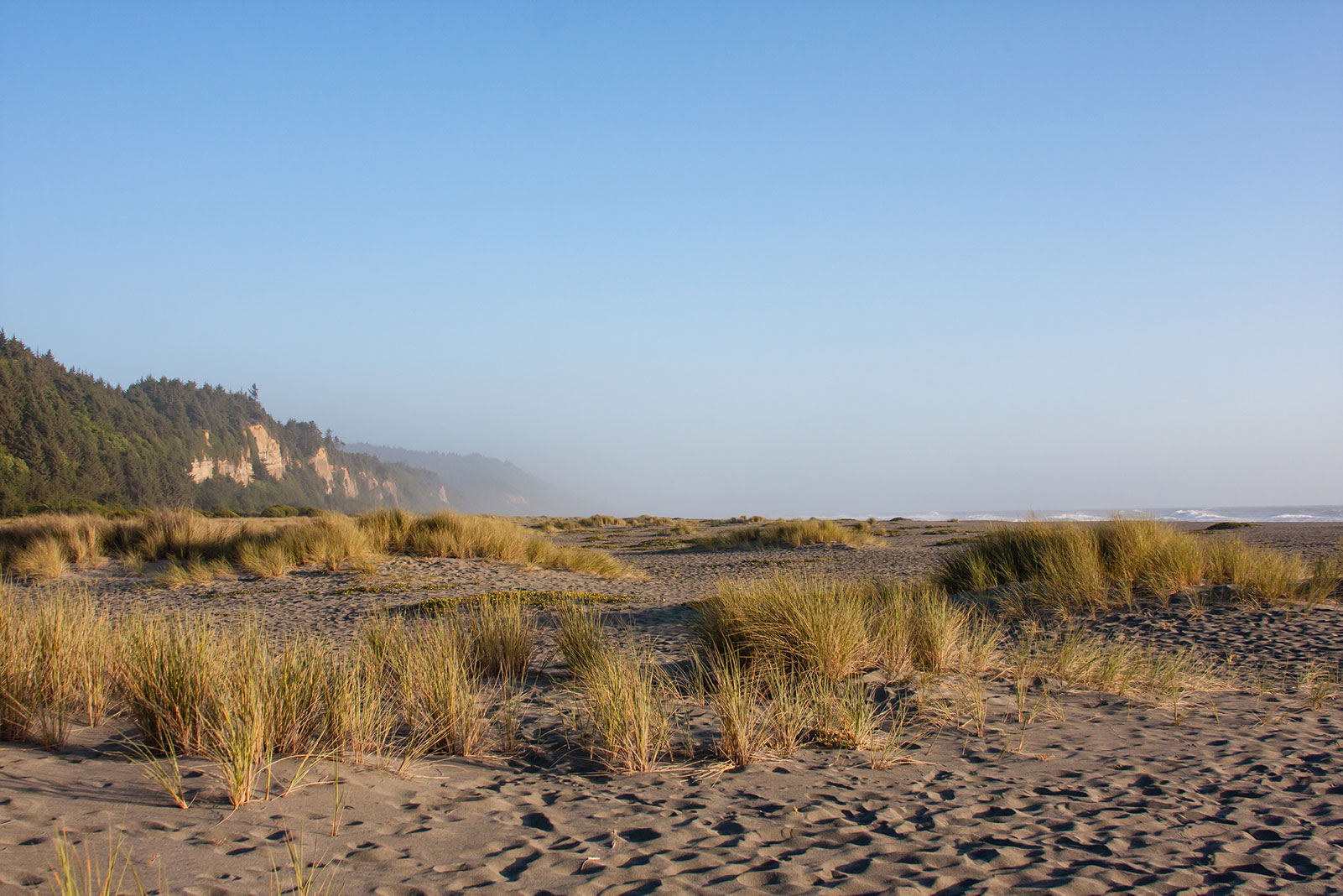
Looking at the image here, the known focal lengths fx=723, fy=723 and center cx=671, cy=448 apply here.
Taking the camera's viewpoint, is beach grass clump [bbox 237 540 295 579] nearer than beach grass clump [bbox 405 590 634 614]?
No

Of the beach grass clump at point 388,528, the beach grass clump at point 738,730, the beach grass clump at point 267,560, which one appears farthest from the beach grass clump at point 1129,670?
the beach grass clump at point 388,528

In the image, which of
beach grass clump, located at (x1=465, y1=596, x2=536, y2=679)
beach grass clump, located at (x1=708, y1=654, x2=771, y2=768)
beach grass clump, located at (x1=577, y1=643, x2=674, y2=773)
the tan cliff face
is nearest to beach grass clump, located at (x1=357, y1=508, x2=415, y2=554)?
beach grass clump, located at (x1=465, y1=596, x2=536, y2=679)

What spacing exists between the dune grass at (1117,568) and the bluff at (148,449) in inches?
766

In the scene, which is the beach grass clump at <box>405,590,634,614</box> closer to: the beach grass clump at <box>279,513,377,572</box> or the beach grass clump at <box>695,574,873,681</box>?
the beach grass clump at <box>695,574,873,681</box>

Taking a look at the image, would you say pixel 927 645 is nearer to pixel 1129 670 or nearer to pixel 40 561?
pixel 1129 670

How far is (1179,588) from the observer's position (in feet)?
35.0

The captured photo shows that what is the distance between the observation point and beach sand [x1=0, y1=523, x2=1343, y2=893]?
307 centimetres

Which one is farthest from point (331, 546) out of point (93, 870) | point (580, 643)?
point (93, 870)

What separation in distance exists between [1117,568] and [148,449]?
103 m

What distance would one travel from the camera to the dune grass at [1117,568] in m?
10.4

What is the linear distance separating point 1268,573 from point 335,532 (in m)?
18.0

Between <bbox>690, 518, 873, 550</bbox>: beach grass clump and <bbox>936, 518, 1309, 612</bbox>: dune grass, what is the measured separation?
Answer: 13.0 meters

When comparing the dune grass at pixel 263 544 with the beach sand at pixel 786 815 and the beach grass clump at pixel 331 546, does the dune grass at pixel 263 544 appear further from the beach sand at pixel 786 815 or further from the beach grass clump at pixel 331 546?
the beach sand at pixel 786 815

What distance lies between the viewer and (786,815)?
3844 mm
